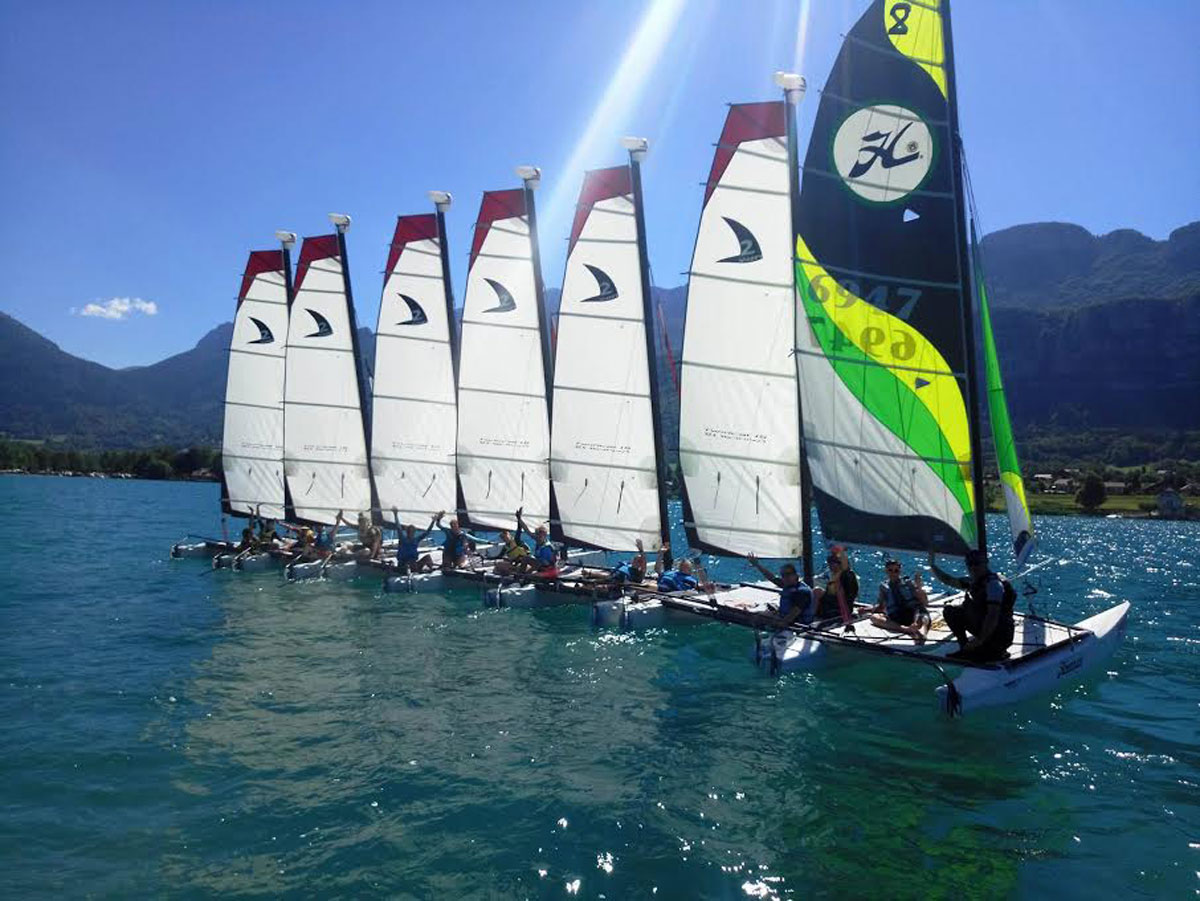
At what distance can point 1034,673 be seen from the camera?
42.7 feet

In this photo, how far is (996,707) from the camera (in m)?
12.6

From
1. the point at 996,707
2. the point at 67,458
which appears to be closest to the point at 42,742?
the point at 996,707

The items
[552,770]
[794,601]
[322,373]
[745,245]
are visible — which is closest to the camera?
[552,770]

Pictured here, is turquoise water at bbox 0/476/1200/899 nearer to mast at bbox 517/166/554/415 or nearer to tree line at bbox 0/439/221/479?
mast at bbox 517/166/554/415

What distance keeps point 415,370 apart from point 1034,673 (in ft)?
70.0

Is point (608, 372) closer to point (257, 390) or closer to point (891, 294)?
point (891, 294)

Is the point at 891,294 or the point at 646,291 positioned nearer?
the point at 891,294

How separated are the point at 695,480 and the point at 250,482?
20.8 m

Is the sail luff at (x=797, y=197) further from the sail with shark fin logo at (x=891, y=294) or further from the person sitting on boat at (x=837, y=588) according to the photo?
the person sitting on boat at (x=837, y=588)

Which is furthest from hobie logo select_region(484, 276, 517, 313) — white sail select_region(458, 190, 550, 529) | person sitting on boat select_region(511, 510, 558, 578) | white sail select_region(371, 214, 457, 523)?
person sitting on boat select_region(511, 510, 558, 578)

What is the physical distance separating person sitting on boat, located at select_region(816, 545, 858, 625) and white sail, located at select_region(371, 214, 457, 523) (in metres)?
16.1

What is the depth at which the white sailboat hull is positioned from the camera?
12180 mm

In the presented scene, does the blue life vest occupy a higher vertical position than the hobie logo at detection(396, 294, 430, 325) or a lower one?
lower

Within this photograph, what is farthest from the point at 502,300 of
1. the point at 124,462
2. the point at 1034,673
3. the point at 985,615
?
the point at 124,462
